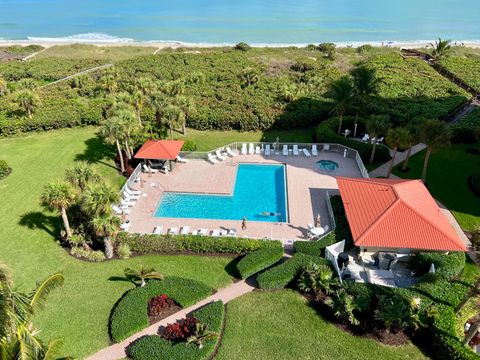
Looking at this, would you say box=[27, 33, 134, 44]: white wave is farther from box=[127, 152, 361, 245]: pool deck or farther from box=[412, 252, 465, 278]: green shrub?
box=[412, 252, 465, 278]: green shrub

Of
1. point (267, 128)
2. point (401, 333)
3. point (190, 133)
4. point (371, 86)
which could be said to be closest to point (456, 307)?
point (401, 333)

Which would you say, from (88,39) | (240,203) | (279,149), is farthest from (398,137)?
(88,39)

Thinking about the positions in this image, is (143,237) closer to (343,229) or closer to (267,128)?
(343,229)

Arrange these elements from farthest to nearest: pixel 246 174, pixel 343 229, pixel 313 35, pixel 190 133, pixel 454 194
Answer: pixel 313 35 < pixel 190 133 < pixel 246 174 < pixel 454 194 < pixel 343 229

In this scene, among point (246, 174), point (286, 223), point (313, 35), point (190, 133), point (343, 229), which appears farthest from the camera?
point (313, 35)

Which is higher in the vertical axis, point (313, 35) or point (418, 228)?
point (313, 35)

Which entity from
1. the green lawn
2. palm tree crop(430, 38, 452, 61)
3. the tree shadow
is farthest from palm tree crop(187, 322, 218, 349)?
palm tree crop(430, 38, 452, 61)

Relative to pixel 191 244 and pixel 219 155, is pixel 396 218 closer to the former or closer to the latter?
pixel 191 244
